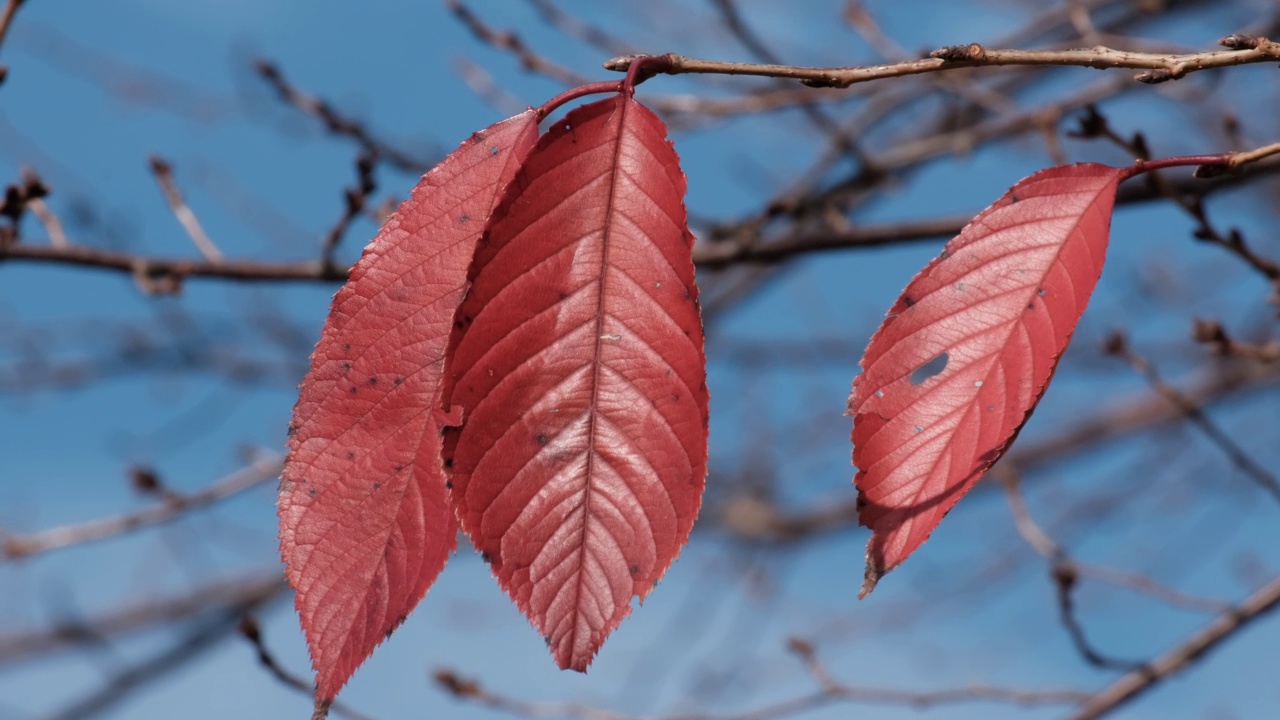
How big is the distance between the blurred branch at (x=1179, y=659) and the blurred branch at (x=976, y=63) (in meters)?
1.40

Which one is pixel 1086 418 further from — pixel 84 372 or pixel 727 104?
pixel 84 372

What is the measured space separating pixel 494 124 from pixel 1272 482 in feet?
5.92

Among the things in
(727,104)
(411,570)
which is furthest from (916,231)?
(411,570)

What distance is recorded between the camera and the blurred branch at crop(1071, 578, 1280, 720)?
1928 mm

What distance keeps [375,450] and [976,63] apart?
576 millimetres

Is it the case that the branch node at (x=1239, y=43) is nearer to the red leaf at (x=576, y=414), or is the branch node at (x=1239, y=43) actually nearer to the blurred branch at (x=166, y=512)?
the red leaf at (x=576, y=414)

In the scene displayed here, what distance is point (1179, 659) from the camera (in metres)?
1.96

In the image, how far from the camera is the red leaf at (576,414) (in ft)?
2.57

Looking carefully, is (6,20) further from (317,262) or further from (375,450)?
(375,450)

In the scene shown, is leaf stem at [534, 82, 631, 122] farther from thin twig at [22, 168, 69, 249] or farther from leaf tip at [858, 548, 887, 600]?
thin twig at [22, 168, 69, 249]

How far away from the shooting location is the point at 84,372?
131 inches

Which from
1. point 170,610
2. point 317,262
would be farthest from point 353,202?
point 170,610

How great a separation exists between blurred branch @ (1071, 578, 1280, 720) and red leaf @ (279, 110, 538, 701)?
162cm

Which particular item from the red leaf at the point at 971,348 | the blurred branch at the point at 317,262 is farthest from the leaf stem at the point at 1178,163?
the blurred branch at the point at 317,262
